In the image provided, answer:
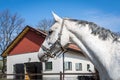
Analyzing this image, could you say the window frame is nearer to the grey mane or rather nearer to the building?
the building

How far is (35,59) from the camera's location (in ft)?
83.7

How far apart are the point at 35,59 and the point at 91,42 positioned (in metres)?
21.6

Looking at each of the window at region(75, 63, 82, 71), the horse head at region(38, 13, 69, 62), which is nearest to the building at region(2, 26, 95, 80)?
the window at region(75, 63, 82, 71)

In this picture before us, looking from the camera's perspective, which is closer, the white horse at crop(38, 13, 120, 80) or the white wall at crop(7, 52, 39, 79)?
the white horse at crop(38, 13, 120, 80)

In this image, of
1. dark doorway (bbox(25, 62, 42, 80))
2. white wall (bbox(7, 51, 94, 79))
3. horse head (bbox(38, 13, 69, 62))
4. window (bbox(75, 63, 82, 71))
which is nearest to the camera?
horse head (bbox(38, 13, 69, 62))

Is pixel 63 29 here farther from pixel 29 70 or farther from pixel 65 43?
pixel 29 70

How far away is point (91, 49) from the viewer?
4.15 m

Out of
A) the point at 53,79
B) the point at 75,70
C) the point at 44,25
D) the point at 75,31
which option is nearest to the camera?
the point at 75,31

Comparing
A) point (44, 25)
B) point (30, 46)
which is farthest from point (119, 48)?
point (44, 25)

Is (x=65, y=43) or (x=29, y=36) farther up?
(x=29, y=36)

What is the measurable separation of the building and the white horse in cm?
1714

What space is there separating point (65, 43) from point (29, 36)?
75.0ft

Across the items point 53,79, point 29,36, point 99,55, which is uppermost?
point 29,36

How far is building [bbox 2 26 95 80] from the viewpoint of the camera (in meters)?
23.6
